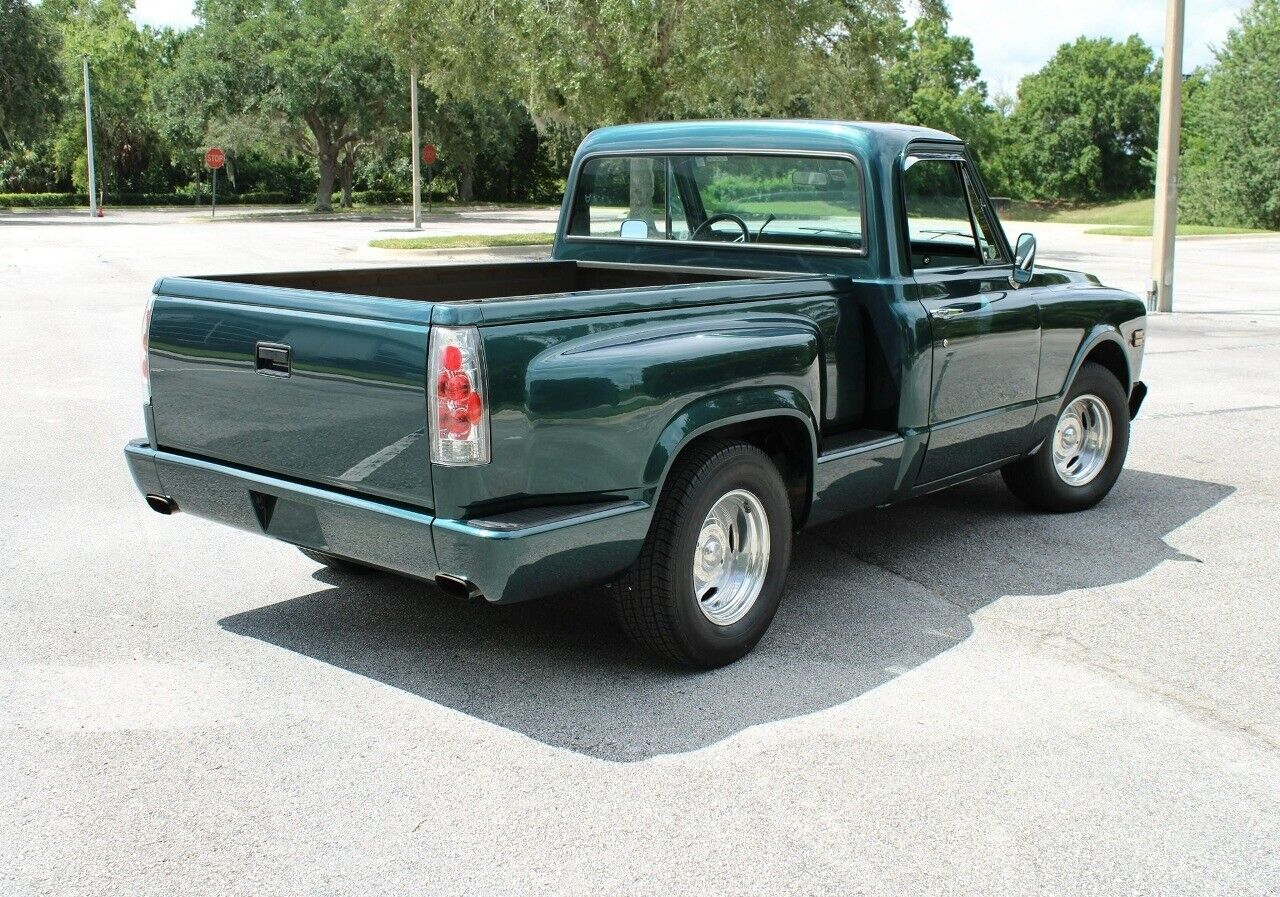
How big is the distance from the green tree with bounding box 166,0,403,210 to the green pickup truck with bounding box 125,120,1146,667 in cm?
4238

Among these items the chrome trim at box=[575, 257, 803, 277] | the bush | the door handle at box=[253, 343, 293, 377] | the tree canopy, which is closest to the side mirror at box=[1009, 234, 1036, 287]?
the chrome trim at box=[575, 257, 803, 277]

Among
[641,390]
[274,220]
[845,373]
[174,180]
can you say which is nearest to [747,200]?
[845,373]

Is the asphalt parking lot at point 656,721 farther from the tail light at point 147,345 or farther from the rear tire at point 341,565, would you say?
the tail light at point 147,345

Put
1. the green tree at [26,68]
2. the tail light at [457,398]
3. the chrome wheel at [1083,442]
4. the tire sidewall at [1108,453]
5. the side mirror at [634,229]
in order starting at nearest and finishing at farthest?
the tail light at [457,398]
the side mirror at [634,229]
the tire sidewall at [1108,453]
the chrome wheel at [1083,442]
the green tree at [26,68]

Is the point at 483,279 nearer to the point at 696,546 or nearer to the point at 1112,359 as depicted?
the point at 696,546

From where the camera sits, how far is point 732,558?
478 centimetres

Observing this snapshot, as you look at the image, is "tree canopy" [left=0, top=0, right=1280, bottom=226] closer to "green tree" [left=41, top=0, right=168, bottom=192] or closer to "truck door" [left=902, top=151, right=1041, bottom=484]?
"green tree" [left=41, top=0, right=168, bottom=192]

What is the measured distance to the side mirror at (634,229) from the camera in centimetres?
641

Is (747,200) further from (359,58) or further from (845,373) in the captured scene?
(359,58)

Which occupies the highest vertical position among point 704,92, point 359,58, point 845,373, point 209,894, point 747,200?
point 359,58

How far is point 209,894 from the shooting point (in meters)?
3.21

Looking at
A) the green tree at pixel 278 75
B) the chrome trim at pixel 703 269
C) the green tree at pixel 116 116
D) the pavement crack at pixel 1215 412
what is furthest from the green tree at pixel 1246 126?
the green tree at pixel 116 116

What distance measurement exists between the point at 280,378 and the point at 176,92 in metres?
48.1

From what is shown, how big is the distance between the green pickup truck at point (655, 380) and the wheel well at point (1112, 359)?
218 millimetres
